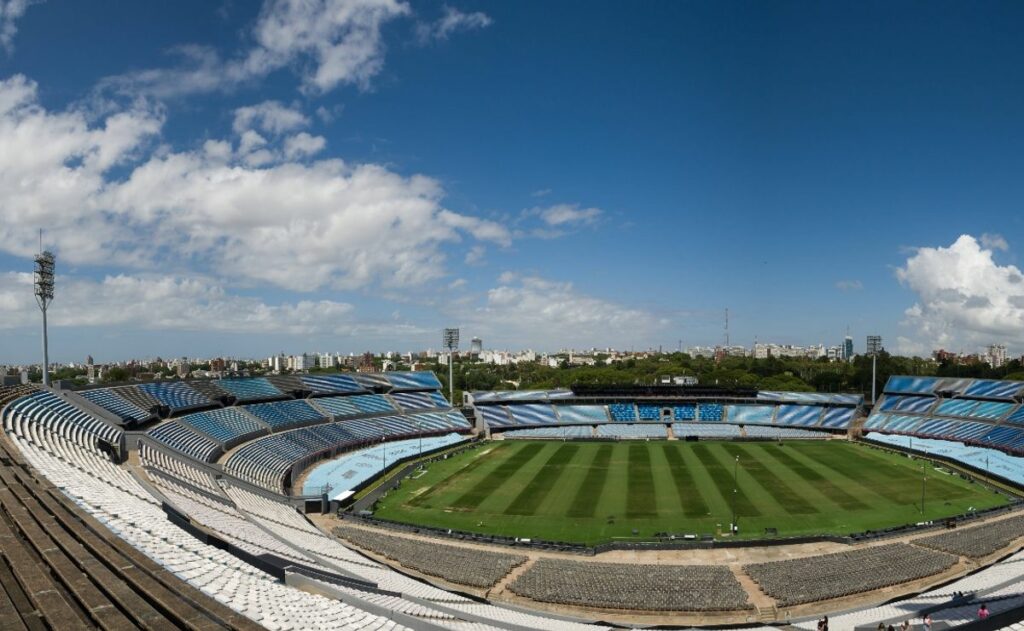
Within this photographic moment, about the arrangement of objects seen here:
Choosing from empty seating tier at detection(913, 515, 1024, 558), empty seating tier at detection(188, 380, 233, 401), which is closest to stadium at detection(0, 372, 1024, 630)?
empty seating tier at detection(913, 515, 1024, 558)

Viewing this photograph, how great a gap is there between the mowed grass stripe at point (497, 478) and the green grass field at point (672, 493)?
9 centimetres

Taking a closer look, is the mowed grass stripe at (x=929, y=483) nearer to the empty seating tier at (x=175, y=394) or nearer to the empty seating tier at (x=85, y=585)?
the empty seating tier at (x=85, y=585)

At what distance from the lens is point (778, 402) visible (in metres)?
89.7

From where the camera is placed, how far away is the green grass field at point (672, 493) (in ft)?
136

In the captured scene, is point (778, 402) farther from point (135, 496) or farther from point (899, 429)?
point (135, 496)

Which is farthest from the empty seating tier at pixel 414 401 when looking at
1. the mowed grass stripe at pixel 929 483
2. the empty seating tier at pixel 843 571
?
the empty seating tier at pixel 843 571

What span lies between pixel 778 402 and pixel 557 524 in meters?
59.2

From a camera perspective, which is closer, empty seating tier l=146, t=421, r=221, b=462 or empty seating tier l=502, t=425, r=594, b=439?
empty seating tier l=146, t=421, r=221, b=462

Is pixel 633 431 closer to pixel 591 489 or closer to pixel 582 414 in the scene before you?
pixel 582 414

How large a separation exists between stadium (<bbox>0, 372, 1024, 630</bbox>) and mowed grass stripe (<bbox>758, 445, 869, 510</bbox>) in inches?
15.6

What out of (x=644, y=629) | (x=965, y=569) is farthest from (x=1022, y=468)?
Result: (x=644, y=629)

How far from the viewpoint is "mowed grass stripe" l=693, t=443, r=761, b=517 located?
44.5 metres

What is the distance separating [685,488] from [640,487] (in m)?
3.61

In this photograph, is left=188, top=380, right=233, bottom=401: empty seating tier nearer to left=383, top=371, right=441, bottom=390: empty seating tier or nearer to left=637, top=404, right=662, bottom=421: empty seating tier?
left=383, top=371, right=441, bottom=390: empty seating tier
